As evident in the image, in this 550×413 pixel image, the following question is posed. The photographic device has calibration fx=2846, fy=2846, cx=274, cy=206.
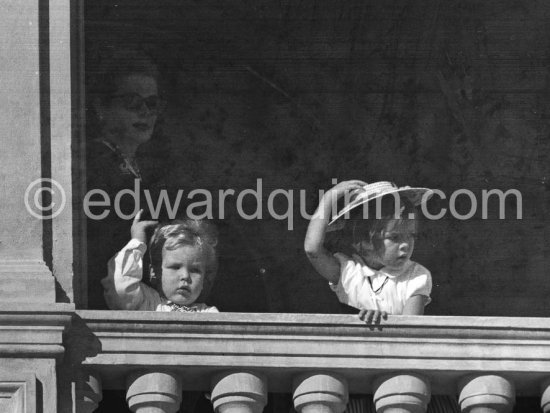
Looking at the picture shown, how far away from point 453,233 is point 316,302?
1.08m

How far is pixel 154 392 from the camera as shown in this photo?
1639 cm

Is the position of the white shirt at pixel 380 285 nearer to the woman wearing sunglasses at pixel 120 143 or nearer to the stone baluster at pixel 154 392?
the stone baluster at pixel 154 392

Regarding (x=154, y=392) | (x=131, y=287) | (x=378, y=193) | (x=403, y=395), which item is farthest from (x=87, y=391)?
(x=378, y=193)

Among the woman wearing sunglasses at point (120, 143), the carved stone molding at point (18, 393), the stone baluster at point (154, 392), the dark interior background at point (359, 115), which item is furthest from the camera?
the dark interior background at point (359, 115)

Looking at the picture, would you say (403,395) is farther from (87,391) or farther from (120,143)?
(120,143)

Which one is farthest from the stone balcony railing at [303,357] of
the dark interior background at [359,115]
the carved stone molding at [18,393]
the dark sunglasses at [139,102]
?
the dark sunglasses at [139,102]

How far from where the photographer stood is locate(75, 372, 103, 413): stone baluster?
16.4m

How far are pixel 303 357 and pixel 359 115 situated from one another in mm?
2799

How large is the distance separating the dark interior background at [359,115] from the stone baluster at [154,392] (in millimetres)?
1943

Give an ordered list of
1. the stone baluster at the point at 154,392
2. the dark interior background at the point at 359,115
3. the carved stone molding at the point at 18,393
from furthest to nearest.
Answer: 1. the dark interior background at the point at 359,115
2. the stone baluster at the point at 154,392
3. the carved stone molding at the point at 18,393

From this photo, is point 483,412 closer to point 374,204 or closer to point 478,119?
point 374,204

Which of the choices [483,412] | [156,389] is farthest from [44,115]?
[483,412]

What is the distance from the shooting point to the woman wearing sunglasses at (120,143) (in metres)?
17.9

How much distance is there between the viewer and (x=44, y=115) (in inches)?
664
